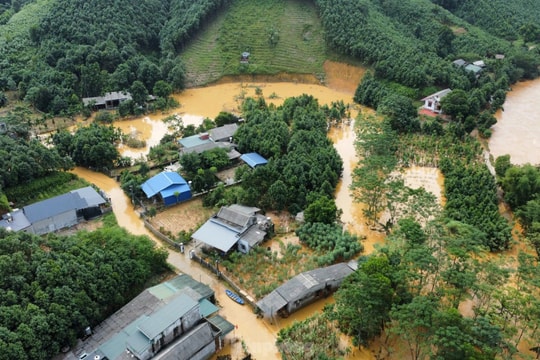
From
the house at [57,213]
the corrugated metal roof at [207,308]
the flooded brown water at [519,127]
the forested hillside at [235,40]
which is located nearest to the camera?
the corrugated metal roof at [207,308]

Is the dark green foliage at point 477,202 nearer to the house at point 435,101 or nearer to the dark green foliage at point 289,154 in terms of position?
the dark green foliage at point 289,154

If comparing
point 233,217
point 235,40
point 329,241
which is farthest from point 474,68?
point 233,217

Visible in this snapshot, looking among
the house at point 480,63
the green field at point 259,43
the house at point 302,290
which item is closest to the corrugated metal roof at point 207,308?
the house at point 302,290

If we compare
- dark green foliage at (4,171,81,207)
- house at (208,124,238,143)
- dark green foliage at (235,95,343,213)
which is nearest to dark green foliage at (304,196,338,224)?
dark green foliage at (235,95,343,213)

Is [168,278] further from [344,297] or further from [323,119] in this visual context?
[323,119]

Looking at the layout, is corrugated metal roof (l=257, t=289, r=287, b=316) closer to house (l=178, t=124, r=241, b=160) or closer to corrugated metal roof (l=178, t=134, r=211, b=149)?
house (l=178, t=124, r=241, b=160)
